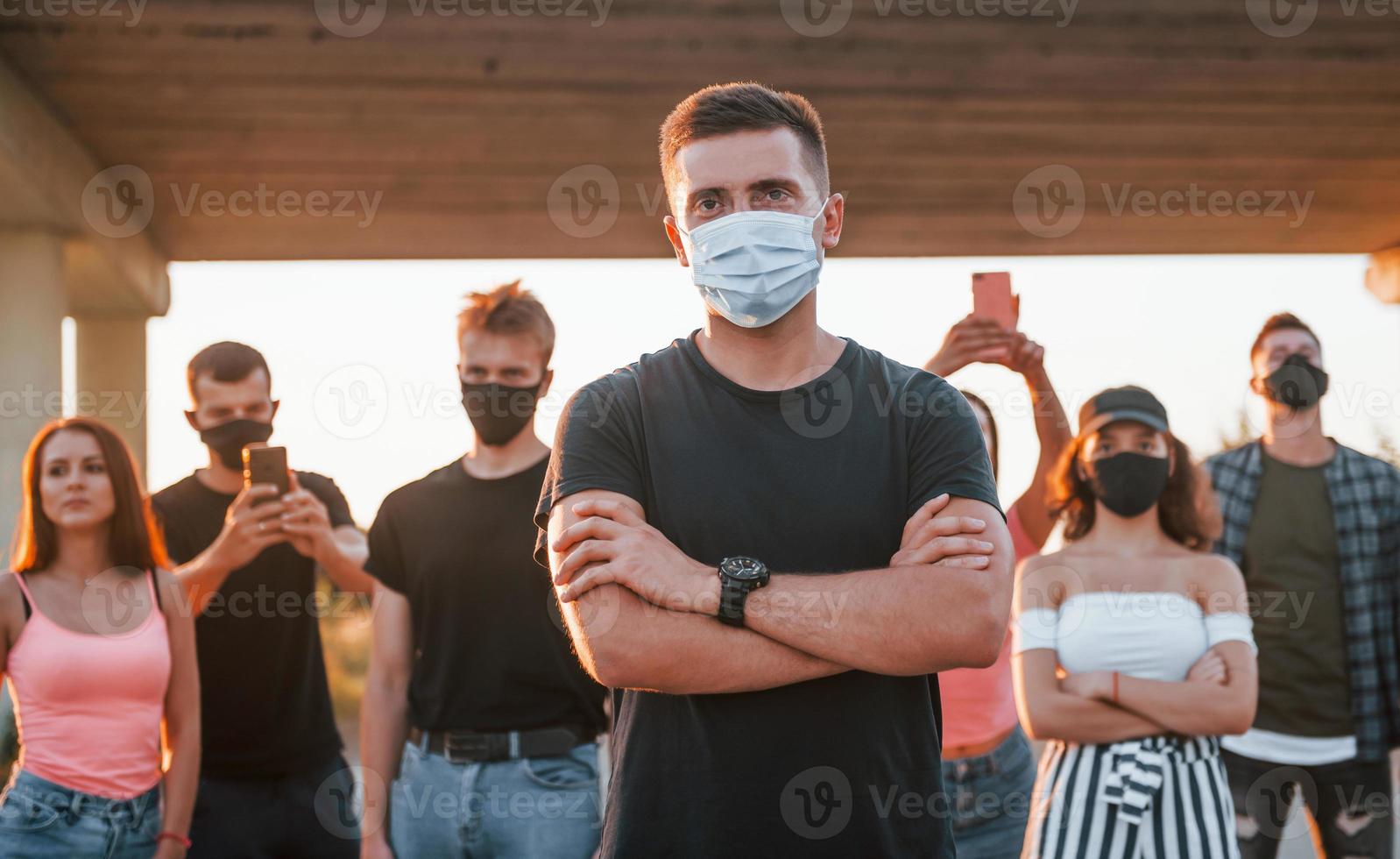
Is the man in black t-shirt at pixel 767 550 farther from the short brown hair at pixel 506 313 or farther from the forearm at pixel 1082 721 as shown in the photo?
the short brown hair at pixel 506 313

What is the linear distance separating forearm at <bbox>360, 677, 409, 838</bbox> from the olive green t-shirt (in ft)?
10.4

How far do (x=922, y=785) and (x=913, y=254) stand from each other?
847 centimetres

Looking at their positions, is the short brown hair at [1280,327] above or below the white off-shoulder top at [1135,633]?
above

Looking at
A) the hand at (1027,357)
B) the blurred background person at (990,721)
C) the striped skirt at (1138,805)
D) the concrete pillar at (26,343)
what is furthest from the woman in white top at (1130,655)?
the concrete pillar at (26,343)

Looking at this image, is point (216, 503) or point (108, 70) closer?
point (216, 503)

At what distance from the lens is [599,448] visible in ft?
7.81

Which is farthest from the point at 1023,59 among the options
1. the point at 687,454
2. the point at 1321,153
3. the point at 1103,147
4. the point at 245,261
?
the point at 245,261

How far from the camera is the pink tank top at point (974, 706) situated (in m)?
3.75

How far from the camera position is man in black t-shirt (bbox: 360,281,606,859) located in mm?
3500

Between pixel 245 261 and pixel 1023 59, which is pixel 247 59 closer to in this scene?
pixel 245 261

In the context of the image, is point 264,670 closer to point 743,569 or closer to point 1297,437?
point 743,569

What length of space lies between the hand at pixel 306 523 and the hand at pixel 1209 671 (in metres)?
2.76

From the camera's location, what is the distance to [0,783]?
684 cm

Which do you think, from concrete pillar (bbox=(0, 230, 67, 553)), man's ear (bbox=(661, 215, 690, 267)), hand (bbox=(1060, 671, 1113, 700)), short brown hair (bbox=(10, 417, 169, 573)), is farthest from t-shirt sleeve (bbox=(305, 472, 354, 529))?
concrete pillar (bbox=(0, 230, 67, 553))
